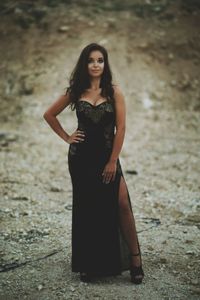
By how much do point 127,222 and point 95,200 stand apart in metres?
0.38

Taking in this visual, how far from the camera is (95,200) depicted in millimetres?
3740

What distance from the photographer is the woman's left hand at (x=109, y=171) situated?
12.0 ft

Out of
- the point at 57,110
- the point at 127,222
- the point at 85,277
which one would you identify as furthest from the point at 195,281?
the point at 57,110

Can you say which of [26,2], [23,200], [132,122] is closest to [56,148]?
[132,122]

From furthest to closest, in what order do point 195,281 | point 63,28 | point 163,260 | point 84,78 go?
point 63,28 → point 163,260 → point 195,281 → point 84,78

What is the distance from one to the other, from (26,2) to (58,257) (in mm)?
12960

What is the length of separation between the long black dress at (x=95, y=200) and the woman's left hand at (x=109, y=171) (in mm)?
42

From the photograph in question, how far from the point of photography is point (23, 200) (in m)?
6.64

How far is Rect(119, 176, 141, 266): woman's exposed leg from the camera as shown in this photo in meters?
3.76

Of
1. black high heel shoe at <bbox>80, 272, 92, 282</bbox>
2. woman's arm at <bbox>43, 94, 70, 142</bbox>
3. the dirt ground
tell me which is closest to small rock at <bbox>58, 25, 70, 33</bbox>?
the dirt ground

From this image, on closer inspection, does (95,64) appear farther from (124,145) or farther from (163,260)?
(124,145)

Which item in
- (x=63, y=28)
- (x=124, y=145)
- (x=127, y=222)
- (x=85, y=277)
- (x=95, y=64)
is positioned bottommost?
(x=124, y=145)

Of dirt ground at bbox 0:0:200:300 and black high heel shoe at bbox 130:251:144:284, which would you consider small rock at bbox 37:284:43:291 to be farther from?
black high heel shoe at bbox 130:251:144:284

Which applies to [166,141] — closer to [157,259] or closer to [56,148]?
[56,148]
